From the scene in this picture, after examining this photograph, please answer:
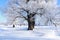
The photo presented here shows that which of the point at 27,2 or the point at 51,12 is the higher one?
the point at 27,2

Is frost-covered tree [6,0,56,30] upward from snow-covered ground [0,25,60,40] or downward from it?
upward

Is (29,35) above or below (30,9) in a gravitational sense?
below

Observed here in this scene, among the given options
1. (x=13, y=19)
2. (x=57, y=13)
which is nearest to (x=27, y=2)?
(x=13, y=19)

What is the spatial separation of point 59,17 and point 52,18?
1564 millimetres

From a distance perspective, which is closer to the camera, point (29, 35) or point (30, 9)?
point (29, 35)

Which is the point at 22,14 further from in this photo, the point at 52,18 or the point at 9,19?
the point at 52,18

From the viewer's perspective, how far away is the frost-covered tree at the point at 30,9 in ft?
68.6

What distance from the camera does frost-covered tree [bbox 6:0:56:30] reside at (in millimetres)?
20922

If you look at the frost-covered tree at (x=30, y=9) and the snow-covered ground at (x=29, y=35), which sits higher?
the frost-covered tree at (x=30, y=9)

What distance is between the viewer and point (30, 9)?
20.8 meters

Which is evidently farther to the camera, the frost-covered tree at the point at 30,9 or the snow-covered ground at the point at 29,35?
the frost-covered tree at the point at 30,9

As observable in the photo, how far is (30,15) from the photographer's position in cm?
2175

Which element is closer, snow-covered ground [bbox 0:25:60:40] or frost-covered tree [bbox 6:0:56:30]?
snow-covered ground [bbox 0:25:60:40]

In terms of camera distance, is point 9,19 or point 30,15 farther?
point 9,19
